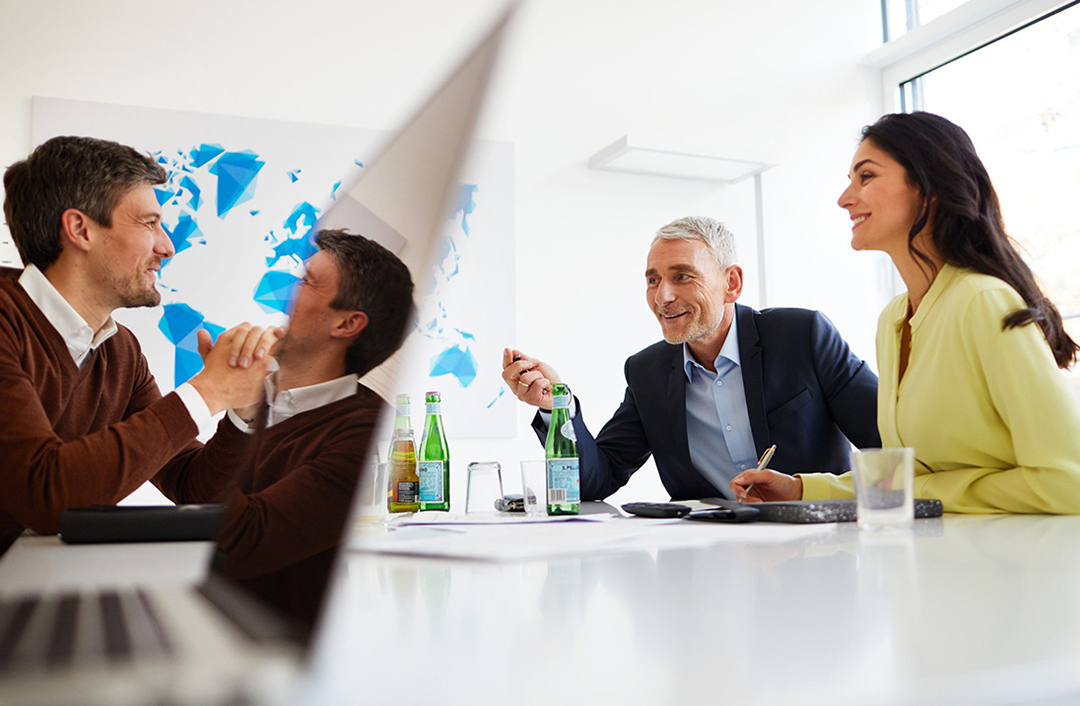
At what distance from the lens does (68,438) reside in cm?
124

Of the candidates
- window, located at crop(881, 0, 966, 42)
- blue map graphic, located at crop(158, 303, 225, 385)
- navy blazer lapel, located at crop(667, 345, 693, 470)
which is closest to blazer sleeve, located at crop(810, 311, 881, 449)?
navy blazer lapel, located at crop(667, 345, 693, 470)

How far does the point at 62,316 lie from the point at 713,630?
1.27 metres

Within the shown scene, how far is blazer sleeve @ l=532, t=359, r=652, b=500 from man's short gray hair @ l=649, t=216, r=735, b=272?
404 mm

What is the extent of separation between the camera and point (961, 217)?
53.0 inches

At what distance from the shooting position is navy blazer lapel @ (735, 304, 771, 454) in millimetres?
1789

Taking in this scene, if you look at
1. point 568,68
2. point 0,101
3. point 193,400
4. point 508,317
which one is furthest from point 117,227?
point 568,68

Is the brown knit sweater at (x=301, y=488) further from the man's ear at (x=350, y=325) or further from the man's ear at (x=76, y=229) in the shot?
the man's ear at (x=76, y=229)

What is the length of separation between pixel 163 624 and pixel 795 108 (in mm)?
3955

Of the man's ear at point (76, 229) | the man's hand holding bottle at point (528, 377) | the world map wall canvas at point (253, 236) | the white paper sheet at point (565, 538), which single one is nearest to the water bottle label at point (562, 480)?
the white paper sheet at point (565, 538)

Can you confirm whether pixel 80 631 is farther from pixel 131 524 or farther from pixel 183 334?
pixel 183 334

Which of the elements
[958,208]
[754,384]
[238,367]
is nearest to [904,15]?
[754,384]

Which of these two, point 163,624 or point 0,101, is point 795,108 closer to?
point 0,101

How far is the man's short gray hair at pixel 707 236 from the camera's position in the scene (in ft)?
7.18
